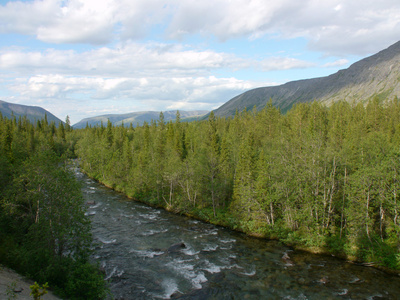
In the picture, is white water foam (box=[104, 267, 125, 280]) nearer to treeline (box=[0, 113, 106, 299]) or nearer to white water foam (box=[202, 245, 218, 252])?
treeline (box=[0, 113, 106, 299])

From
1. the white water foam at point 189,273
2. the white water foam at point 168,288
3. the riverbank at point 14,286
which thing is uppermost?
the riverbank at point 14,286

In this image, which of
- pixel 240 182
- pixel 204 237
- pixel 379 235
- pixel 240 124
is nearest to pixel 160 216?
pixel 204 237

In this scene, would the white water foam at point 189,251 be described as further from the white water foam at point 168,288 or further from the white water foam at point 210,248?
the white water foam at point 168,288

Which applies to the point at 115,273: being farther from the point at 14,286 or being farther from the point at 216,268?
the point at 216,268

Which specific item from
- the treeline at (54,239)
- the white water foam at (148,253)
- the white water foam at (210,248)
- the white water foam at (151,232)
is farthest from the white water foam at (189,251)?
the treeline at (54,239)

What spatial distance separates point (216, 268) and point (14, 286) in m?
20.7

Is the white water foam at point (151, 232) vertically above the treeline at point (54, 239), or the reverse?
the treeline at point (54, 239)

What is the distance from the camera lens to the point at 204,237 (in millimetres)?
40844

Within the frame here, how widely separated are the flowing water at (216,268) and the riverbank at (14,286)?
707 cm

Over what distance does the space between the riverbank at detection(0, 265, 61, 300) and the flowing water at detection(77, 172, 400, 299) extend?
707cm

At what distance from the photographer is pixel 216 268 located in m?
30.7

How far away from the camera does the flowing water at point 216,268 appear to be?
25.7 metres

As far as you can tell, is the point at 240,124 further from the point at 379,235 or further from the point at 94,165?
the point at 379,235

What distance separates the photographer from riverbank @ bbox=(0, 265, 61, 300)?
16.8m
